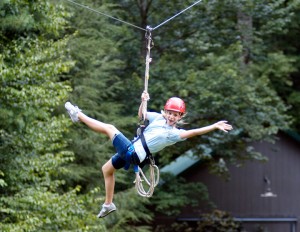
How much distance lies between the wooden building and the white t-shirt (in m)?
14.2

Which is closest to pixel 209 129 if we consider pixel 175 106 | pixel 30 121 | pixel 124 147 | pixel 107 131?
pixel 175 106

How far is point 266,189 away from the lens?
2359cm

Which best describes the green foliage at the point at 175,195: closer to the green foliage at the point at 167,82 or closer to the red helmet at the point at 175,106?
the green foliage at the point at 167,82

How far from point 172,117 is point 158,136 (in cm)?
23

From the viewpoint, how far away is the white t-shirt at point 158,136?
870 cm

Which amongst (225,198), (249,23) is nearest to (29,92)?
(249,23)

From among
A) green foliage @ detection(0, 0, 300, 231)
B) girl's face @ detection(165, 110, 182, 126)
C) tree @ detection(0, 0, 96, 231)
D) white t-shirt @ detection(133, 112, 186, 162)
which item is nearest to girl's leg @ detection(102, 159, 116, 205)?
white t-shirt @ detection(133, 112, 186, 162)

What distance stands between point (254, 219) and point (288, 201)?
1.14 m

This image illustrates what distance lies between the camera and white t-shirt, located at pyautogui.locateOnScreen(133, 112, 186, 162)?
8.70 meters

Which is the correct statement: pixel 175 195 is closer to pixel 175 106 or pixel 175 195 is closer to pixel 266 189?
pixel 266 189

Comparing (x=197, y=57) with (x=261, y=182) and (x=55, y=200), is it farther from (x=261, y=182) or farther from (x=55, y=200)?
(x=55, y=200)

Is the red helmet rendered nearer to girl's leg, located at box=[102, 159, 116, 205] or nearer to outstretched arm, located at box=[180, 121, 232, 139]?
outstretched arm, located at box=[180, 121, 232, 139]

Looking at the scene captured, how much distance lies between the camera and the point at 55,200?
1405cm

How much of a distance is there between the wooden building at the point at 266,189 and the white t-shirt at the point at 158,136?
14165 mm
